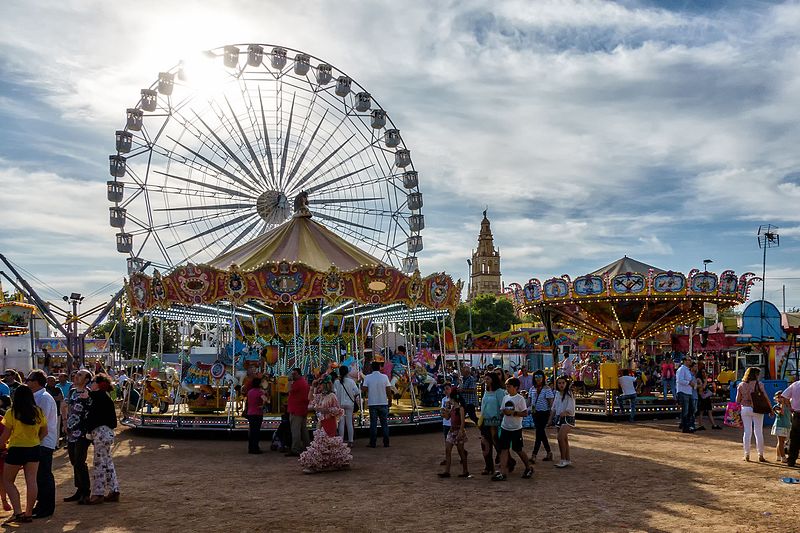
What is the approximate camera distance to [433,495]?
9.28 metres

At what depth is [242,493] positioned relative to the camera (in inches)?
378

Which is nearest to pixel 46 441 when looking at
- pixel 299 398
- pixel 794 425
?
pixel 299 398

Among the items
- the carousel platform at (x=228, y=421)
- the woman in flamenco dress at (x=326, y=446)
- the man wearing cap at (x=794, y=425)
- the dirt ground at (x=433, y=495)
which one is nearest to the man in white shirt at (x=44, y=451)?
the dirt ground at (x=433, y=495)

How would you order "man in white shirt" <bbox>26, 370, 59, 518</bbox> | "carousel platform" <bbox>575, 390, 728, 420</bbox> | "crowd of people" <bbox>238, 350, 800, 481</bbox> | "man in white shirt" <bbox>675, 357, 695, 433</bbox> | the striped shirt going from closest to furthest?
"man in white shirt" <bbox>26, 370, 59, 518</bbox>, "crowd of people" <bbox>238, 350, 800, 481</bbox>, the striped shirt, "man in white shirt" <bbox>675, 357, 695, 433</bbox>, "carousel platform" <bbox>575, 390, 728, 420</bbox>

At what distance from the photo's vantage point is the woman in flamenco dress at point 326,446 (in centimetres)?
1109

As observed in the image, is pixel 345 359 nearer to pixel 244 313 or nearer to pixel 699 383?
pixel 244 313

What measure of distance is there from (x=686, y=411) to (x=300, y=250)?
9.38 meters

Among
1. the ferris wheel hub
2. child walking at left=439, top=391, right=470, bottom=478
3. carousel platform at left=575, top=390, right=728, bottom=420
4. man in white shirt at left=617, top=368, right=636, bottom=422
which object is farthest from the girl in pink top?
the ferris wheel hub

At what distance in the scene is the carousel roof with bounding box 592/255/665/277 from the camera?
21995 mm

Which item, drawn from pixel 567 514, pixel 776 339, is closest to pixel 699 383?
pixel 776 339

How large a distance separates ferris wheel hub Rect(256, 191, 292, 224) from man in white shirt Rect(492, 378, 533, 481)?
14.1m

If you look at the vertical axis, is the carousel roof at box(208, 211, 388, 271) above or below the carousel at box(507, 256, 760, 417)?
above

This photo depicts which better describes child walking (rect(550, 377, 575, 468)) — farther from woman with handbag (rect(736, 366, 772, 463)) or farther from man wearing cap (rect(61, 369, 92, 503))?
man wearing cap (rect(61, 369, 92, 503))

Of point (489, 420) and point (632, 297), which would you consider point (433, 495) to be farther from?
point (632, 297)
